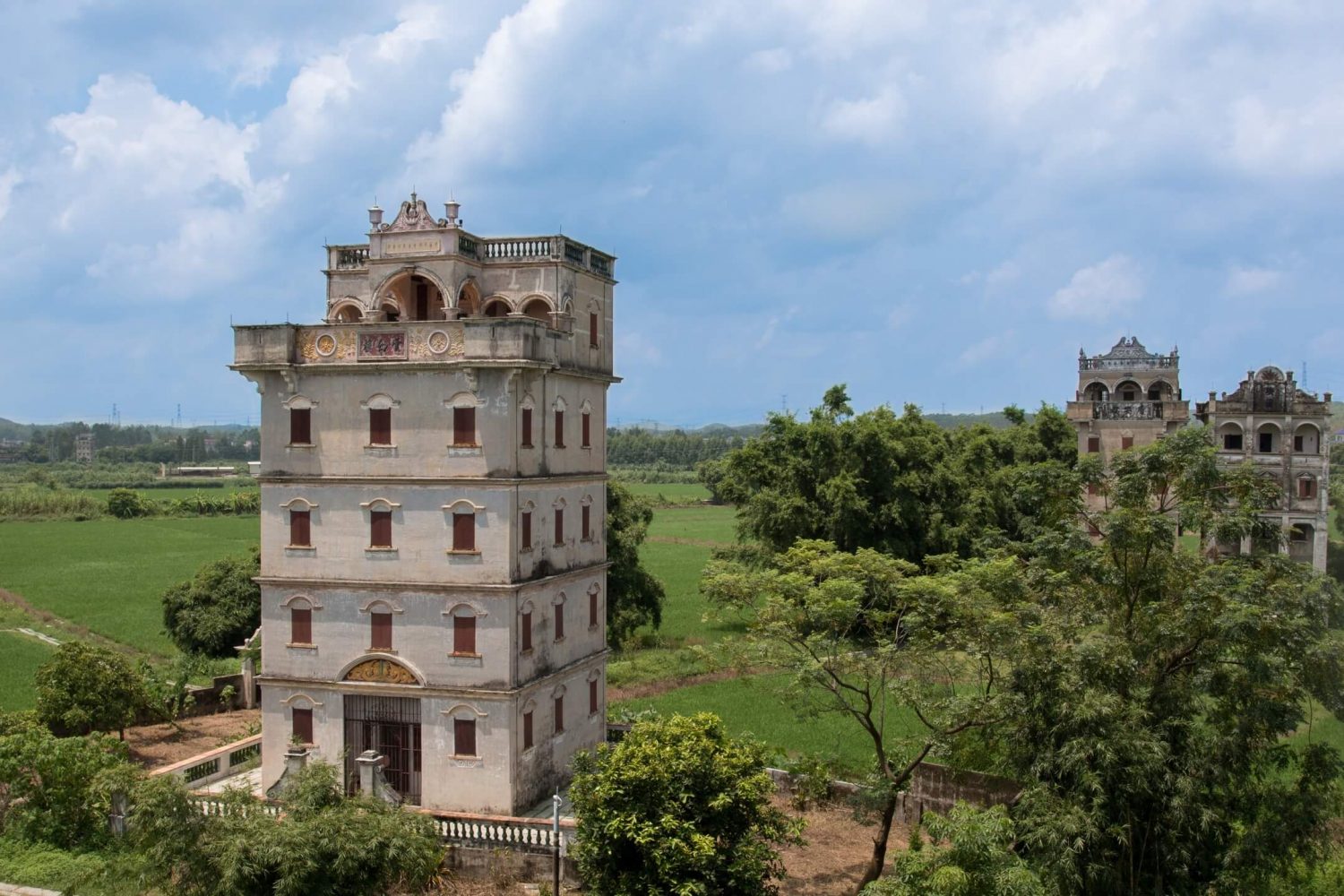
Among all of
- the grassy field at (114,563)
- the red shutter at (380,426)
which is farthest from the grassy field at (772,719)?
the grassy field at (114,563)

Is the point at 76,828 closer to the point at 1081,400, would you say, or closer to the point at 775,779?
the point at 775,779

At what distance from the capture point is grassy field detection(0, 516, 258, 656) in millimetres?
58281

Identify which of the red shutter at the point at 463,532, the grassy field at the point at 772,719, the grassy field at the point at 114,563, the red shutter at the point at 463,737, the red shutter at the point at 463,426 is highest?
the red shutter at the point at 463,426

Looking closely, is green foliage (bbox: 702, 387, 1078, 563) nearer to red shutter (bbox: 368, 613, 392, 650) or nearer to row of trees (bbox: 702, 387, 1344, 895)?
row of trees (bbox: 702, 387, 1344, 895)

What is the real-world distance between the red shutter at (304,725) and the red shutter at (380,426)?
22.5 ft

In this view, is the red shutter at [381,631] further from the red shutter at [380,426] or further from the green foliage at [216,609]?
the green foliage at [216,609]

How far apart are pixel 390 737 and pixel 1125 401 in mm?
47259

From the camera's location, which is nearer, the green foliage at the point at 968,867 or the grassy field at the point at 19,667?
the green foliage at the point at 968,867

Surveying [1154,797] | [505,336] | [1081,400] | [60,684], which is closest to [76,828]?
[60,684]

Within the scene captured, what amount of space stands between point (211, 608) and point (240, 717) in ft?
26.8

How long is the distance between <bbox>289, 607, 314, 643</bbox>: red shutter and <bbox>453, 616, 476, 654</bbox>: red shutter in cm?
380

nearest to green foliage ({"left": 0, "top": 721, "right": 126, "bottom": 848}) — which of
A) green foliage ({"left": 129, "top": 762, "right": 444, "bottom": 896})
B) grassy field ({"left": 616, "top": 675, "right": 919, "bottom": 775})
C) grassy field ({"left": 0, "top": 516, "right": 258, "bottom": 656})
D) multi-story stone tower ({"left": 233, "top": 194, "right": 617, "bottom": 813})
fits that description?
green foliage ({"left": 129, "top": 762, "right": 444, "bottom": 896})

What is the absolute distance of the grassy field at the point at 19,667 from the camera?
127 ft

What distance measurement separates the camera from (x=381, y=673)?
27.7 meters
